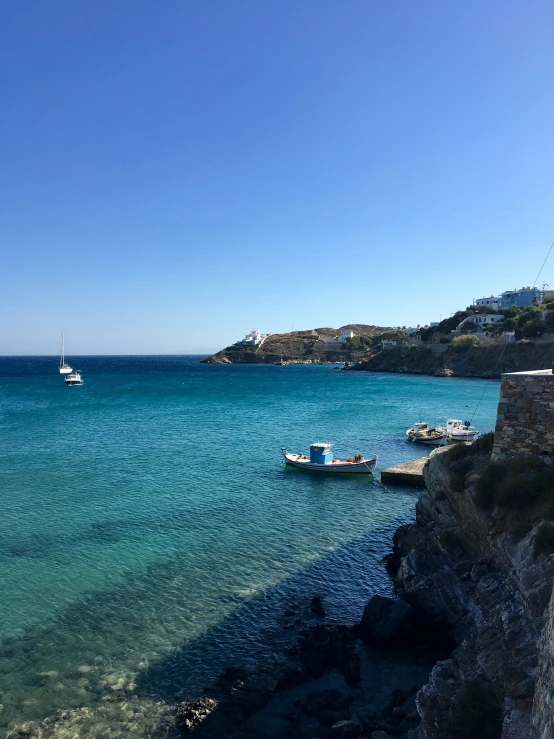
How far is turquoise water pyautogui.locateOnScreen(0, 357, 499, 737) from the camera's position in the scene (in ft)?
39.9

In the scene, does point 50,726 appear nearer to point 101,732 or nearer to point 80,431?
point 101,732

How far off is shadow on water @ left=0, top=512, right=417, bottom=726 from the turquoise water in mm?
43

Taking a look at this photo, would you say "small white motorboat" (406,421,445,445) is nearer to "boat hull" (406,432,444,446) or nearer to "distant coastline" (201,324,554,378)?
"boat hull" (406,432,444,446)

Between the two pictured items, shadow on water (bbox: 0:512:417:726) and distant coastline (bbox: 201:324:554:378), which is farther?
distant coastline (bbox: 201:324:554:378)

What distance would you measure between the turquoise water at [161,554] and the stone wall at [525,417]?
663 centimetres

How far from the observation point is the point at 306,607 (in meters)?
15.0

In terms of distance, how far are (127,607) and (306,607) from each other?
5.40 metres

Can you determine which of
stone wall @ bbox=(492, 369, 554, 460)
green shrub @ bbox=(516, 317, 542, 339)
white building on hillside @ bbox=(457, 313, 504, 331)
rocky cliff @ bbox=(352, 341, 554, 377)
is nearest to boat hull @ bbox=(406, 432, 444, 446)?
stone wall @ bbox=(492, 369, 554, 460)

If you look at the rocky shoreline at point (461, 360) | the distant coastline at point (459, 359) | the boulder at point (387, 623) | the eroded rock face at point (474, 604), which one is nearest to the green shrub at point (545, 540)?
the eroded rock face at point (474, 604)

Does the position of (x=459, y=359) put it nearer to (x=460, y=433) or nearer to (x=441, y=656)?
(x=460, y=433)

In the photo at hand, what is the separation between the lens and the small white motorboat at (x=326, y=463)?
100ft

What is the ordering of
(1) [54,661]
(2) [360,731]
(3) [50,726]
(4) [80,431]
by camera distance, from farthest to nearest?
(4) [80,431] < (1) [54,661] < (3) [50,726] < (2) [360,731]

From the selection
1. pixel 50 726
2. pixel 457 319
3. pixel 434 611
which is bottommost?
pixel 50 726

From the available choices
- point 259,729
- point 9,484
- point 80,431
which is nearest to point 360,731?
point 259,729
